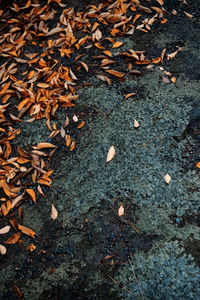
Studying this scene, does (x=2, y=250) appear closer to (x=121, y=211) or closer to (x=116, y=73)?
(x=121, y=211)

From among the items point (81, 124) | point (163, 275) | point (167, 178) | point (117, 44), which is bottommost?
point (163, 275)

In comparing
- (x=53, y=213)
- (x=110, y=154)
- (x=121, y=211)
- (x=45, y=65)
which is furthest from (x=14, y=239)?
(x=45, y=65)

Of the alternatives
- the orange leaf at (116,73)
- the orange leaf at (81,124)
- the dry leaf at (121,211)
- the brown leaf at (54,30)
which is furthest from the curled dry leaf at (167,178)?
the brown leaf at (54,30)

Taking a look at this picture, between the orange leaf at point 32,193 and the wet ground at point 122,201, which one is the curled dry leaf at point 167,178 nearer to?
the wet ground at point 122,201

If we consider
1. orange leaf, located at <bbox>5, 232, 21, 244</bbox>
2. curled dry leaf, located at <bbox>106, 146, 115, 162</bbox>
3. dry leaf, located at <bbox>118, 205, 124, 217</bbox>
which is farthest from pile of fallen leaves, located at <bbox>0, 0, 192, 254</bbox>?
dry leaf, located at <bbox>118, 205, 124, 217</bbox>

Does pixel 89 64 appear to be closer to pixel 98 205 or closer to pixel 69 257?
pixel 98 205

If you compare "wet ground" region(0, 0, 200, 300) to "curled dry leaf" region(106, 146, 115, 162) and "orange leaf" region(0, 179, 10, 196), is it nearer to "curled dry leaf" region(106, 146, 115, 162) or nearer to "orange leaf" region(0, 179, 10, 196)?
"curled dry leaf" region(106, 146, 115, 162)

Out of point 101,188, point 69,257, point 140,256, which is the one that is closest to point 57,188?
point 101,188
